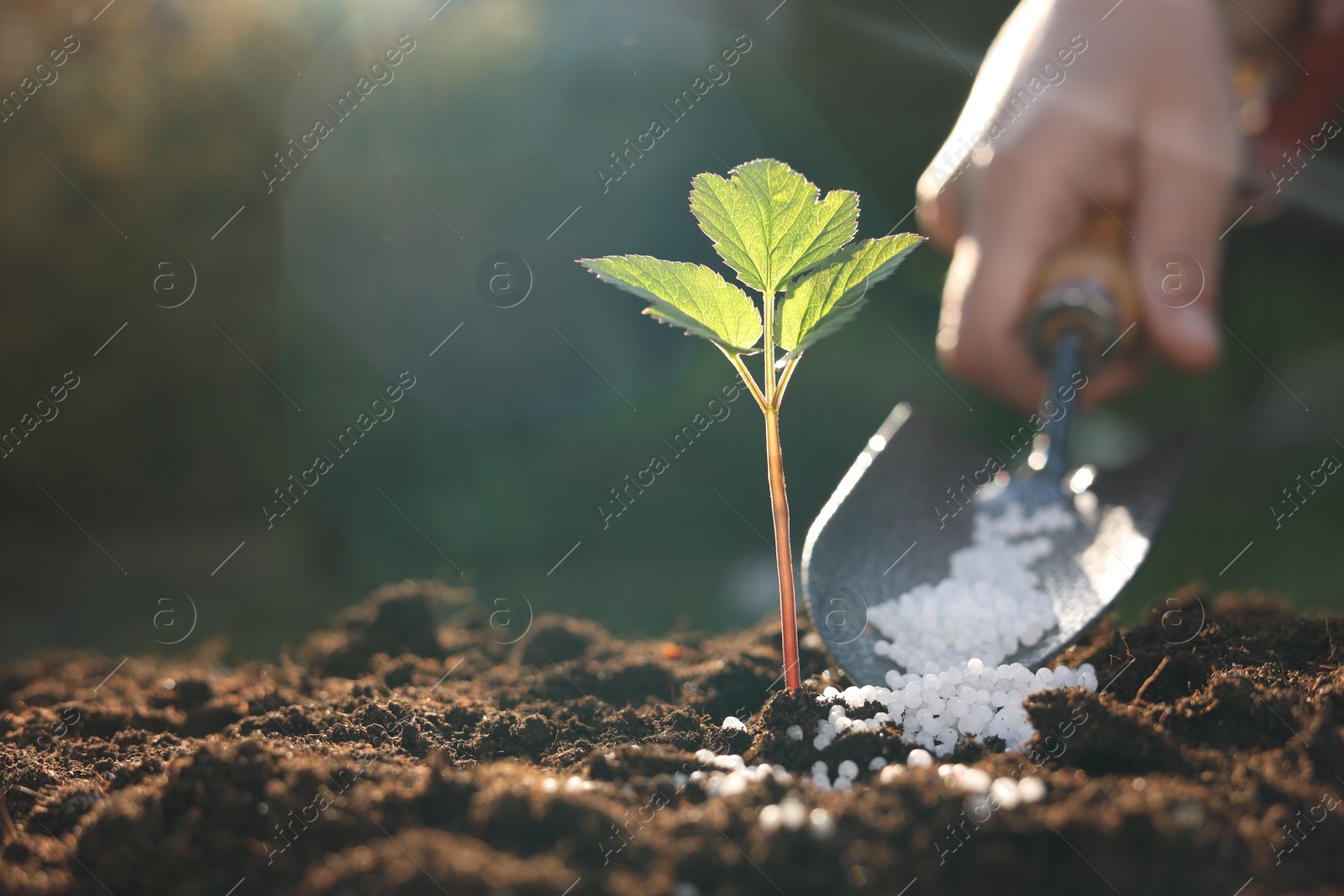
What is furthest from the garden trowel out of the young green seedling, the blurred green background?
the blurred green background

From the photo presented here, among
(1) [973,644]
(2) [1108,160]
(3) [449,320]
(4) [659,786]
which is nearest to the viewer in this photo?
(4) [659,786]

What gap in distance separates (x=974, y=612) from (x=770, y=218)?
779mm

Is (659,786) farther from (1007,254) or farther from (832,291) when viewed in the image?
(1007,254)

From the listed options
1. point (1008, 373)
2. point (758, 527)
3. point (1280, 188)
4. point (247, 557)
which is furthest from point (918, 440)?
point (247, 557)

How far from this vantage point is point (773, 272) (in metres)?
1.06

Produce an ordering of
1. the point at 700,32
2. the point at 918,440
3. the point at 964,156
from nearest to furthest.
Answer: the point at 918,440 < the point at 964,156 < the point at 700,32

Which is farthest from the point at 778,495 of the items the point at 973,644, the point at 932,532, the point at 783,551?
the point at 932,532

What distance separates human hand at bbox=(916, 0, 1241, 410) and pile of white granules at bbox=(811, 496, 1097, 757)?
1.50ft

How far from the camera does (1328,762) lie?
80cm

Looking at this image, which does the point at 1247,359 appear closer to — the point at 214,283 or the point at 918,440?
the point at 918,440

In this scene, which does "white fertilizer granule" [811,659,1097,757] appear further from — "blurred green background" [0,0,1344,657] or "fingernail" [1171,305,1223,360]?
"blurred green background" [0,0,1344,657]

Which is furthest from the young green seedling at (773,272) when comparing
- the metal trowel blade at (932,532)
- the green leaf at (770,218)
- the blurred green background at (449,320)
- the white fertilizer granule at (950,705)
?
the blurred green background at (449,320)

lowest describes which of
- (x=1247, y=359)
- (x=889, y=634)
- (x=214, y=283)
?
(x=1247, y=359)

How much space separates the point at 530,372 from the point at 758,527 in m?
0.99
